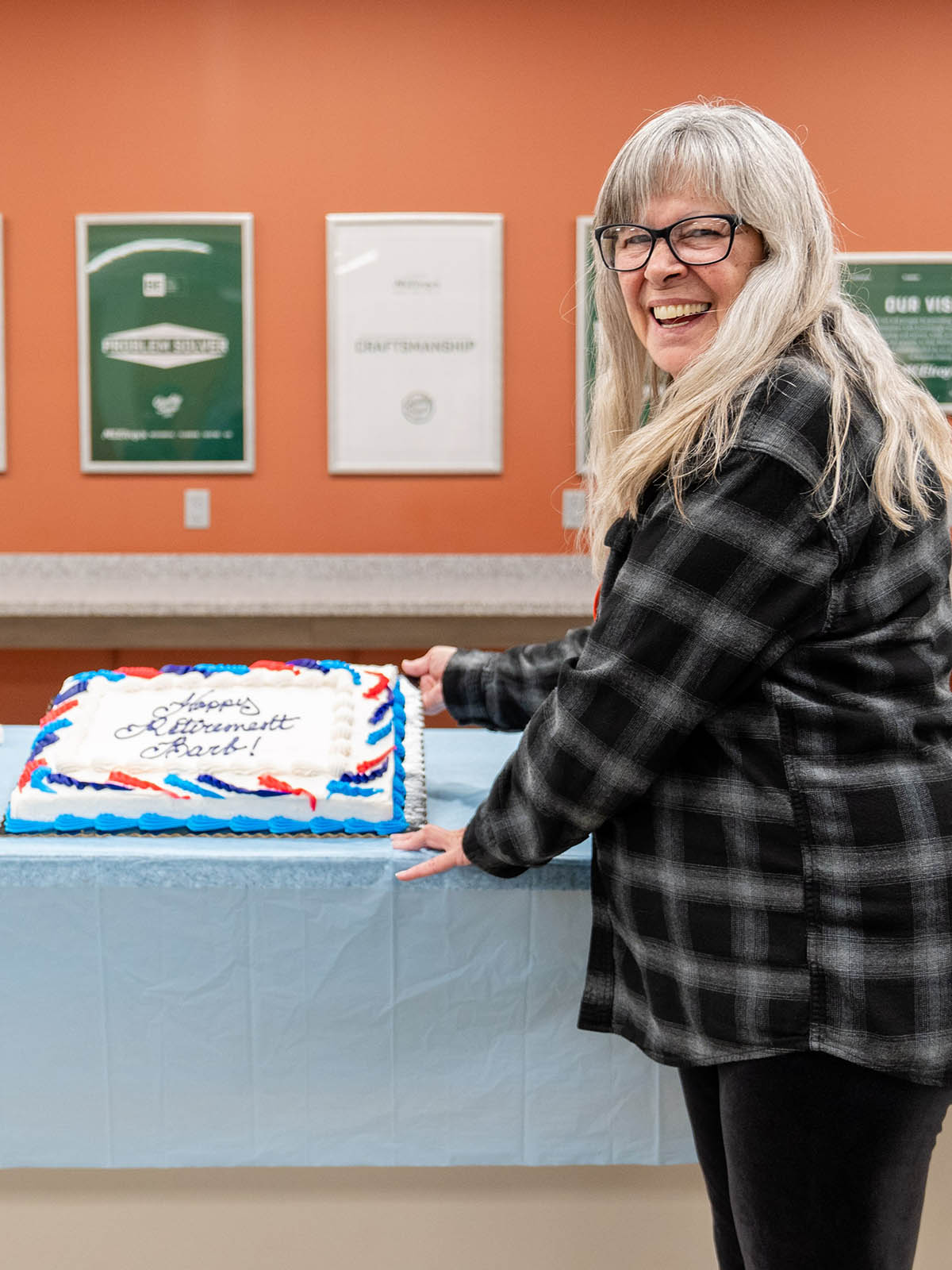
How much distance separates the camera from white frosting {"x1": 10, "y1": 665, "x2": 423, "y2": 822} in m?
1.30

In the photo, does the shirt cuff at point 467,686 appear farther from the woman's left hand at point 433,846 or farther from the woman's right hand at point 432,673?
the woman's left hand at point 433,846

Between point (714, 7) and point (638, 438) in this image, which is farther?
point (714, 7)

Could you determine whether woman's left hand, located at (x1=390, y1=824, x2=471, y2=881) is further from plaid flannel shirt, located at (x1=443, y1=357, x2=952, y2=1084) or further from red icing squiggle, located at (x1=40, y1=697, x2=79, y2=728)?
red icing squiggle, located at (x1=40, y1=697, x2=79, y2=728)

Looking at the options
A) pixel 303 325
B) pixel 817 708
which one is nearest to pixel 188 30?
pixel 303 325

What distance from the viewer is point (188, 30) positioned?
11.0 ft

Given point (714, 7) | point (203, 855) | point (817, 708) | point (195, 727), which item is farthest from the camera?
point (714, 7)

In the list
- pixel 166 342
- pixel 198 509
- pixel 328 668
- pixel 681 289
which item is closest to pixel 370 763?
pixel 328 668

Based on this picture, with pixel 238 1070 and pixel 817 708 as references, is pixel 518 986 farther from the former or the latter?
pixel 817 708

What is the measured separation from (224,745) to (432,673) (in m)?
0.32

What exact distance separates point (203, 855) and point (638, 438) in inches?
26.6

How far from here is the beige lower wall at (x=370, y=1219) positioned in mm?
1340

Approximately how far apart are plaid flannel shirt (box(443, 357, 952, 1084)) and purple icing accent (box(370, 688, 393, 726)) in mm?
577

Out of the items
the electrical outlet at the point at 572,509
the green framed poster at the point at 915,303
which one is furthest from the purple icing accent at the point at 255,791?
the green framed poster at the point at 915,303

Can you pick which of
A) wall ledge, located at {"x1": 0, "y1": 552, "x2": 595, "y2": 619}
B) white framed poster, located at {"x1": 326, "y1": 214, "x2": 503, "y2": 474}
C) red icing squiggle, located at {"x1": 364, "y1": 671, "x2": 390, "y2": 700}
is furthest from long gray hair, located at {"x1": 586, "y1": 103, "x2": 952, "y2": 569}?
white framed poster, located at {"x1": 326, "y1": 214, "x2": 503, "y2": 474}
